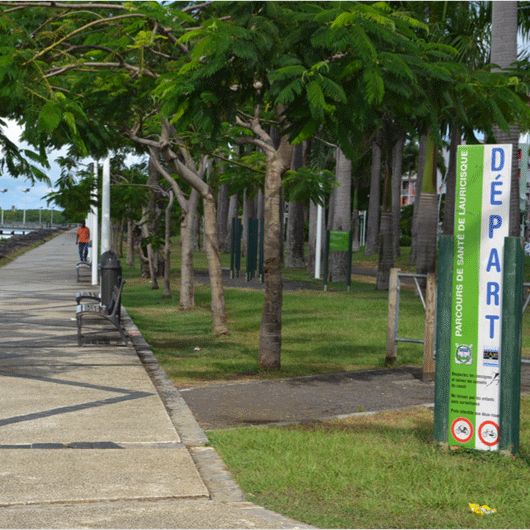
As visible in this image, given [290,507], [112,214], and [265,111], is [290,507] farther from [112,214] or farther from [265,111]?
[112,214]

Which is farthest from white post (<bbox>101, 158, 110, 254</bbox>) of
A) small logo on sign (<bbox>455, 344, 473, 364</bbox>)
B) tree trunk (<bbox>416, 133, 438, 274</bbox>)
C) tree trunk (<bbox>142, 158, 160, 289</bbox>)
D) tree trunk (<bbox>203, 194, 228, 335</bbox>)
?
small logo on sign (<bbox>455, 344, 473, 364</bbox>)

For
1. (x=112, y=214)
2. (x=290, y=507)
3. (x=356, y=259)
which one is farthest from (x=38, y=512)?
(x=356, y=259)

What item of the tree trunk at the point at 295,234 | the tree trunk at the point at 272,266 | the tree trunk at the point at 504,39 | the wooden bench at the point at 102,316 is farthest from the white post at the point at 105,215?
the tree trunk at the point at 272,266

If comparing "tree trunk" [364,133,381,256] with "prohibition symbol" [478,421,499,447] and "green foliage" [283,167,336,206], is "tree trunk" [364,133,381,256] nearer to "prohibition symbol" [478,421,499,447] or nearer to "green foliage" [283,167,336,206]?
"green foliage" [283,167,336,206]

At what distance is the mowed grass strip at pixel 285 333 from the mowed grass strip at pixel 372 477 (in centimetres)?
Answer: 389

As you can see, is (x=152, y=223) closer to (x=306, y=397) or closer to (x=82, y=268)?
(x=82, y=268)

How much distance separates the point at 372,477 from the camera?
7.02m

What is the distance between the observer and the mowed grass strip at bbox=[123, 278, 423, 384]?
13.5 meters

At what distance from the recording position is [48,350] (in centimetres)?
1421

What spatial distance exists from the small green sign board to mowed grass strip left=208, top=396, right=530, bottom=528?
74.0ft

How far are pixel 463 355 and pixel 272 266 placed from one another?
4975 mm

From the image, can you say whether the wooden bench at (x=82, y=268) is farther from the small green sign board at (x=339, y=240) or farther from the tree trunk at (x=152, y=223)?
the small green sign board at (x=339, y=240)

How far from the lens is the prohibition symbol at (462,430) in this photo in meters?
7.86

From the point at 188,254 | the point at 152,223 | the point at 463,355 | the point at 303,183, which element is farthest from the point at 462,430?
the point at 152,223
